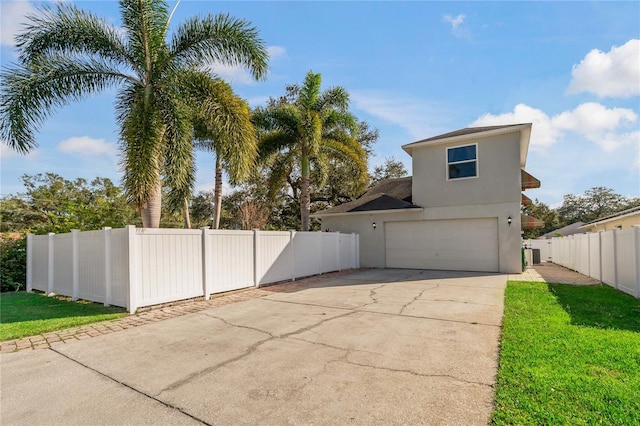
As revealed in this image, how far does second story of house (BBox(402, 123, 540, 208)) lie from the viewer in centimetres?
1321

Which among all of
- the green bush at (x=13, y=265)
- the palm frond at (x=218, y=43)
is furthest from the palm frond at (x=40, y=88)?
the green bush at (x=13, y=265)

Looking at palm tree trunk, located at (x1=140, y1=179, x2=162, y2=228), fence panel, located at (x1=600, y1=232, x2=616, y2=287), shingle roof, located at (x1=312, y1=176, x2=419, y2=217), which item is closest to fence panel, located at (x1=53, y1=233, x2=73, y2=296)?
palm tree trunk, located at (x1=140, y1=179, x2=162, y2=228)

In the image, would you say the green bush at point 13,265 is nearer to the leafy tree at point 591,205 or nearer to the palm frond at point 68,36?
the palm frond at point 68,36

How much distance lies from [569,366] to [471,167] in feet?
38.3

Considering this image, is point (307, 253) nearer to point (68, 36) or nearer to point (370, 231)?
point (370, 231)

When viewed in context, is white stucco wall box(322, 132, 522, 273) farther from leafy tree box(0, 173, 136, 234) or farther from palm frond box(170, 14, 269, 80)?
leafy tree box(0, 173, 136, 234)

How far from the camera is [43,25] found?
8.38 m

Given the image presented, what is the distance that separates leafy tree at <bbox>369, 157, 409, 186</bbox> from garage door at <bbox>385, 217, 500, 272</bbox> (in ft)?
41.5

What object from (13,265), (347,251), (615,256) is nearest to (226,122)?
(347,251)

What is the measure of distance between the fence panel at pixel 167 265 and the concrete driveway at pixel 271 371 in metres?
1.22

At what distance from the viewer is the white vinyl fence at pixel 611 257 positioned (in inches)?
306

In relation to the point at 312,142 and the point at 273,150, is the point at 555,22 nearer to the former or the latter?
the point at 312,142

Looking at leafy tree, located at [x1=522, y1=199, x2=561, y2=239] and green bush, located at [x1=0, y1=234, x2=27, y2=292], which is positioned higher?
leafy tree, located at [x1=522, y1=199, x2=561, y2=239]

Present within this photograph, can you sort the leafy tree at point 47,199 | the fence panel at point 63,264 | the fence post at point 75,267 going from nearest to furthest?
1. the fence post at point 75,267
2. the fence panel at point 63,264
3. the leafy tree at point 47,199
